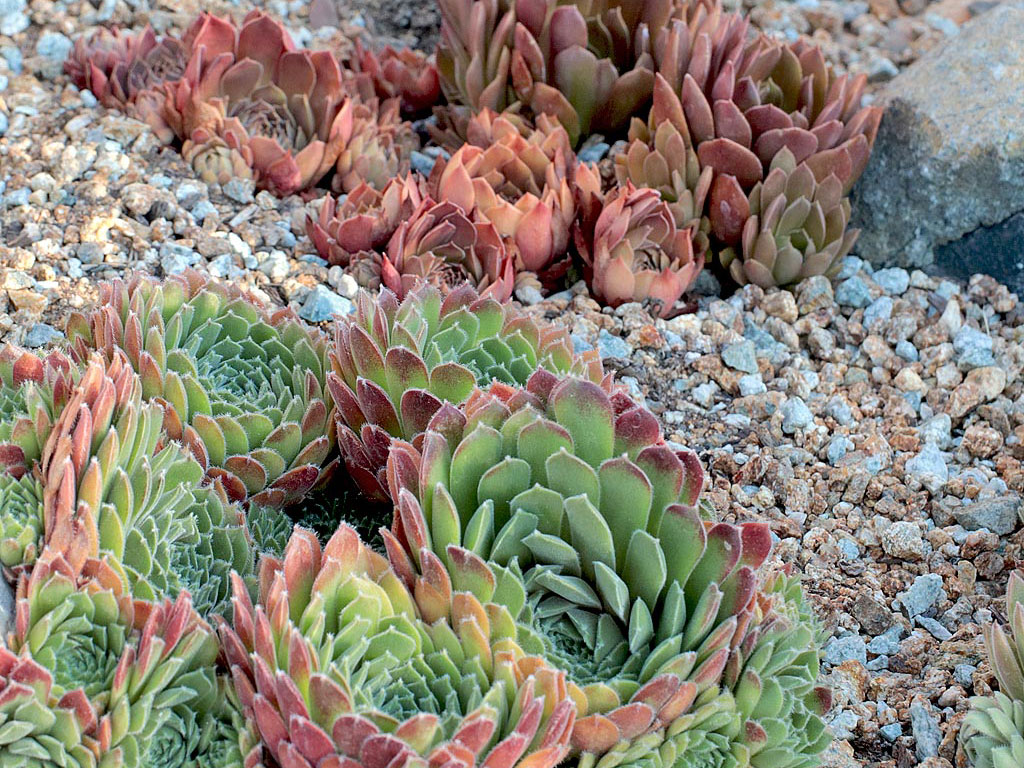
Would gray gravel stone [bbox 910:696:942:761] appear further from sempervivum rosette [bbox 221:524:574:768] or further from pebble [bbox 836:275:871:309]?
pebble [bbox 836:275:871:309]

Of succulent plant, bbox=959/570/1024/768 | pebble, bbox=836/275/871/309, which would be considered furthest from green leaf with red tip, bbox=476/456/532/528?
pebble, bbox=836/275/871/309

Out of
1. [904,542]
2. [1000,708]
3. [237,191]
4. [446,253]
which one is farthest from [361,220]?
[1000,708]

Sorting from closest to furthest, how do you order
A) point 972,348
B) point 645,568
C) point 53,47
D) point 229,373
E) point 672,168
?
1. point 645,568
2. point 229,373
3. point 972,348
4. point 672,168
5. point 53,47

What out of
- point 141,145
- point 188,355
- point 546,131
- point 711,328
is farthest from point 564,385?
point 141,145

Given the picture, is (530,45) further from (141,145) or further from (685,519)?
(685,519)

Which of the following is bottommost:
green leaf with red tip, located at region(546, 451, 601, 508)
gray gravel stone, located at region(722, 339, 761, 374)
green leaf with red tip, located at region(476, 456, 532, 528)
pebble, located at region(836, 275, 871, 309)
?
gray gravel stone, located at region(722, 339, 761, 374)

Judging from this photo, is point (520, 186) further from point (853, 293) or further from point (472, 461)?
point (472, 461)
